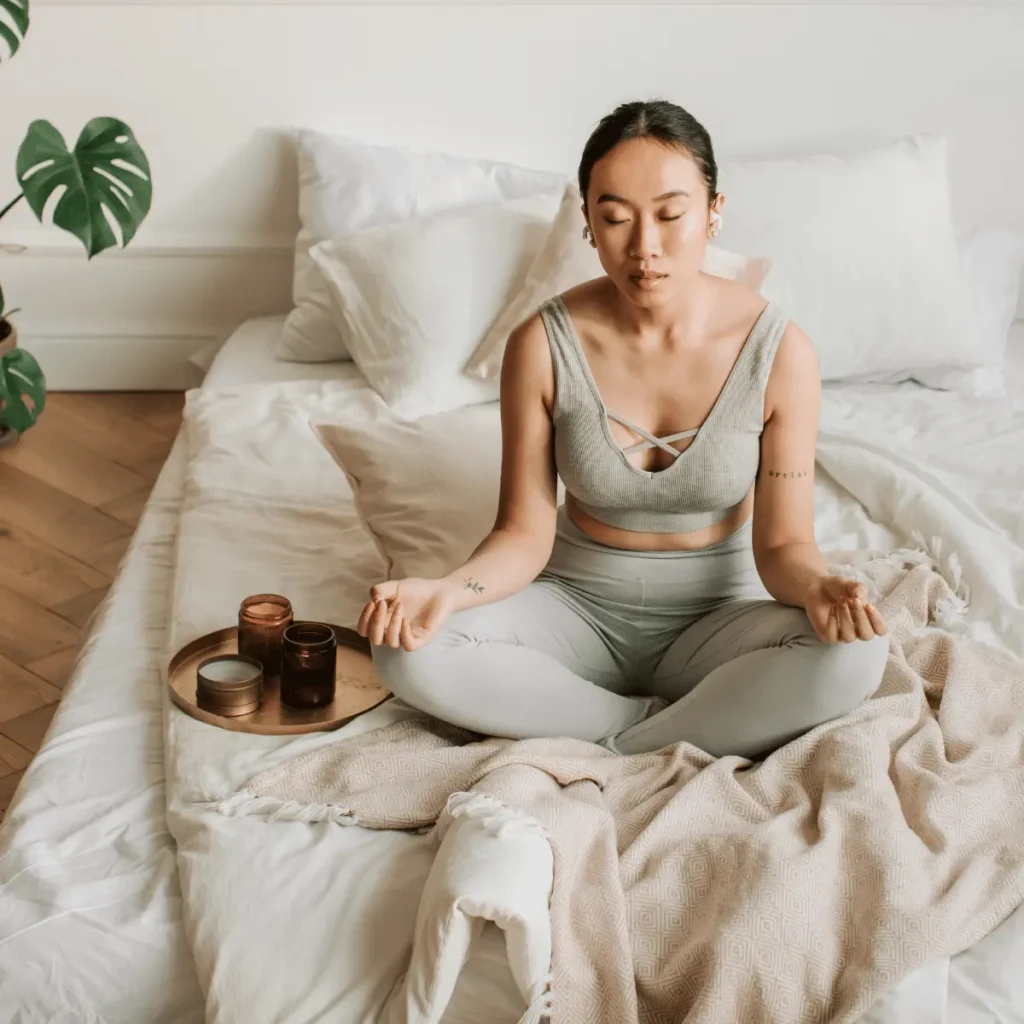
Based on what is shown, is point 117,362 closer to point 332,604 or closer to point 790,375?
point 332,604

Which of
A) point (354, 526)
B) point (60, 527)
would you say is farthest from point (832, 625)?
point (60, 527)

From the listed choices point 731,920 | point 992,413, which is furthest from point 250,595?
point 992,413

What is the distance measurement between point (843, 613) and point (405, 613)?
0.45 m

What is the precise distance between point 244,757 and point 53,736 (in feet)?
0.82

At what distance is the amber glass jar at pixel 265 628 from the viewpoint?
170 centimetres

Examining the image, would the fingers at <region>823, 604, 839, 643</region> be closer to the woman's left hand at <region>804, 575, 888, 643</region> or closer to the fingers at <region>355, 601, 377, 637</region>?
the woman's left hand at <region>804, 575, 888, 643</region>

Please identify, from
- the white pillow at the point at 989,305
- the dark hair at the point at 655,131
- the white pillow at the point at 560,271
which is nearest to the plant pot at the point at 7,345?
the white pillow at the point at 560,271

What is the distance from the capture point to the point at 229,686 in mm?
1621

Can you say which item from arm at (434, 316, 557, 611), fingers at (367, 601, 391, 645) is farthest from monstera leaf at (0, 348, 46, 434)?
fingers at (367, 601, 391, 645)

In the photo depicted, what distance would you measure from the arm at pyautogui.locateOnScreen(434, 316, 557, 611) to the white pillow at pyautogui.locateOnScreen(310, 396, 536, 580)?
0.69ft

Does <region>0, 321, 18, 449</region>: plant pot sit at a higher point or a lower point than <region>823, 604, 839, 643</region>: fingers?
lower

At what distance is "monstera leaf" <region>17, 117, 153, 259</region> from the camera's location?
92.4 inches

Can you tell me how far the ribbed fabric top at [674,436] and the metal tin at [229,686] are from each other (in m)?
0.43

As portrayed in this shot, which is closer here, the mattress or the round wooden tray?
the mattress
